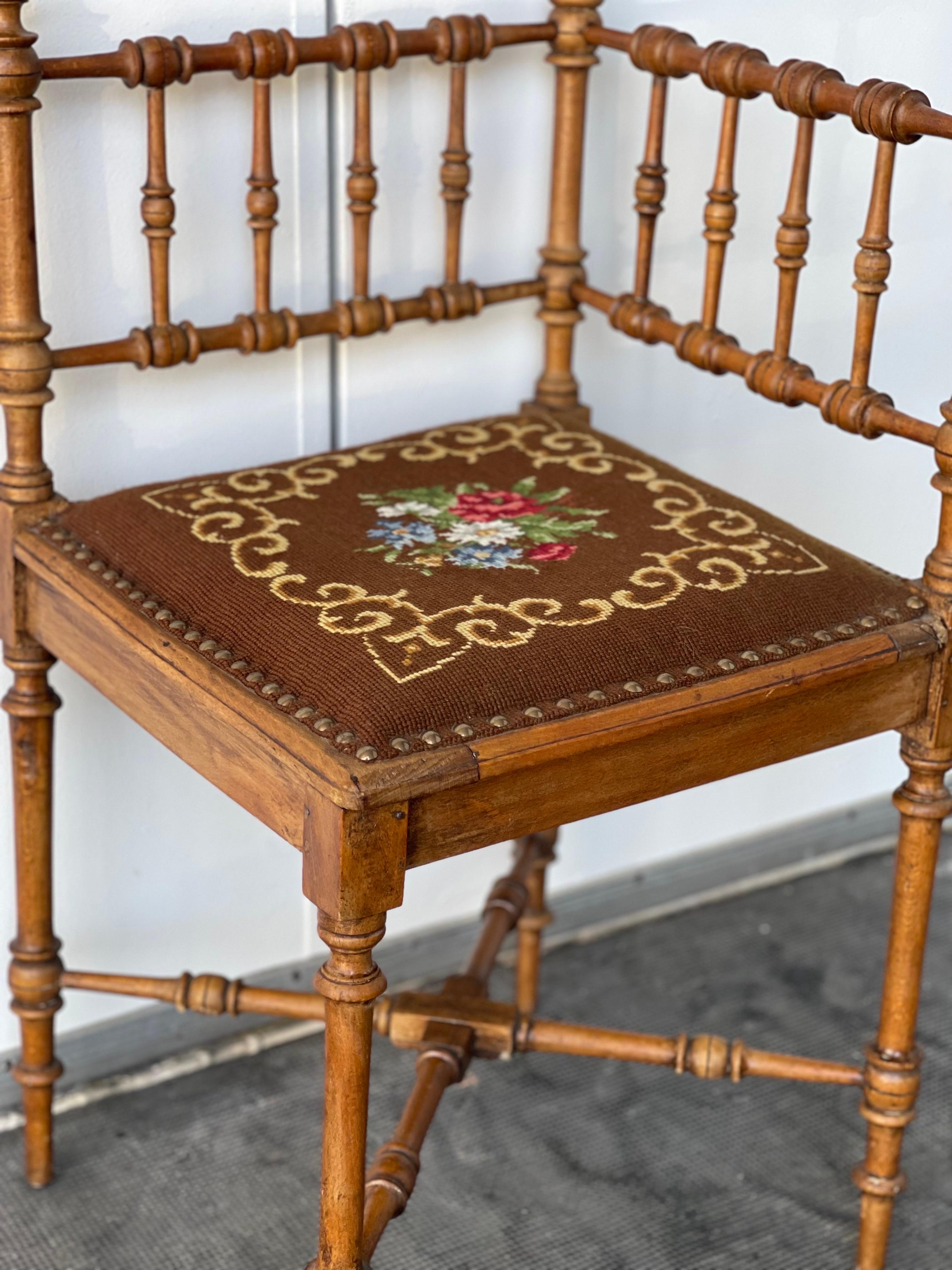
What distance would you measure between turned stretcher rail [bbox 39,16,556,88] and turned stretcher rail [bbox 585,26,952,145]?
0.10 m

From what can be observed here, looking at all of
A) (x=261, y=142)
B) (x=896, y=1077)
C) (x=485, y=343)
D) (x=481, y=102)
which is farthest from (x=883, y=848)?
(x=261, y=142)

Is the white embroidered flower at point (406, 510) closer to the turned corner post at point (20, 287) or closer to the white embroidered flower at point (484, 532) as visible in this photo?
the white embroidered flower at point (484, 532)

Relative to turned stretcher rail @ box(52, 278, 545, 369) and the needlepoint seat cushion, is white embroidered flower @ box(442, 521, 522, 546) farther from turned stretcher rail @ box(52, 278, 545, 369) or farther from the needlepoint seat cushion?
turned stretcher rail @ box(52, 278, 545, 369)

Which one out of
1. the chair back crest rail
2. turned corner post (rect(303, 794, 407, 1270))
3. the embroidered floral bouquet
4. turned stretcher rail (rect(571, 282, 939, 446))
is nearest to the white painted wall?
the chair back crest rail

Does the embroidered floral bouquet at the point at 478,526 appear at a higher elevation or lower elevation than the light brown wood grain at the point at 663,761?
higher

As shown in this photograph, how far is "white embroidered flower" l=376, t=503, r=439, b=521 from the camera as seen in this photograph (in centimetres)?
115

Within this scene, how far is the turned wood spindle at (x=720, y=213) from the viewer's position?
1198 mm

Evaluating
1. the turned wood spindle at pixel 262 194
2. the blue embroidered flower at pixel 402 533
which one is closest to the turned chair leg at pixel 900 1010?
the blue embroidered flower at pixel 402 533

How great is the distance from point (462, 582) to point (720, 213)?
0.39 m

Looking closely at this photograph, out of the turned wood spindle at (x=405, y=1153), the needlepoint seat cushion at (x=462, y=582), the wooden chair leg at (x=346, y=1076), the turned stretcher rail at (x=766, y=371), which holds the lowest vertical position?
the turned wood spindle at (x=405, y=1153)

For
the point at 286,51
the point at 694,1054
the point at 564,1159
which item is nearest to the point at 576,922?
the point at 564,1159

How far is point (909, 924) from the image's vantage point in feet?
3.92

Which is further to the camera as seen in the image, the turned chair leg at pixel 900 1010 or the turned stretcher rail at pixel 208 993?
the turned stretcher rail at pixel 208 993

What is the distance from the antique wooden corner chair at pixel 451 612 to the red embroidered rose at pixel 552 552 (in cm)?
1
